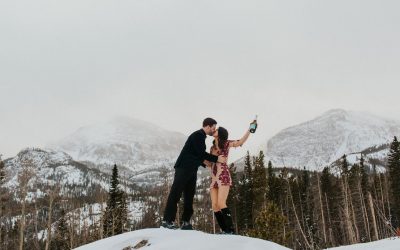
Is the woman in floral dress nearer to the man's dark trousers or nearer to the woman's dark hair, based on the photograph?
the woman's dark hair

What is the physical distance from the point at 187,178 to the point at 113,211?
41.5 metres

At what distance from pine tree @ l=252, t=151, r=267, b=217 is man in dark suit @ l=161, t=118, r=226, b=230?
51066 mm

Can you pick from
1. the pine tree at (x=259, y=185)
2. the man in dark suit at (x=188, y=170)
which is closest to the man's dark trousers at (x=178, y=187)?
the man in dark suit at (x=188, y=170)

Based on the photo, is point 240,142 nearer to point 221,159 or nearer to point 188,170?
point 221,159

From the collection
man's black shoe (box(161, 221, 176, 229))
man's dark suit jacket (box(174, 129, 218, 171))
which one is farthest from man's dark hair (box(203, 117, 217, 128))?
man's black shoe (box(161, 221, 176, 229))

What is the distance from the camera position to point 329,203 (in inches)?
2876

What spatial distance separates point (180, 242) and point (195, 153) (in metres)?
2.14

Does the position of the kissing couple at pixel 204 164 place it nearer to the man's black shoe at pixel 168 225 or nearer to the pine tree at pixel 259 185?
the man's black shoe at pixel 168 225

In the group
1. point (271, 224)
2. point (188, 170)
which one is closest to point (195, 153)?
point (188, 170)

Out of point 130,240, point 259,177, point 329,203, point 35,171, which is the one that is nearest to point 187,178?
point 130,240

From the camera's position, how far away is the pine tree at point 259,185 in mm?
58062

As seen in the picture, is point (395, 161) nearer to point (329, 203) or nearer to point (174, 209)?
point (329, 203)

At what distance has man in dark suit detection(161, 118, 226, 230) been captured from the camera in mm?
7664

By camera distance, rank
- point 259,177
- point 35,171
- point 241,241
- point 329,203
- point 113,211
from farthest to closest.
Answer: point 329,203 < point 259,177 < point 113,211 < point 35,171 < point 241,241
